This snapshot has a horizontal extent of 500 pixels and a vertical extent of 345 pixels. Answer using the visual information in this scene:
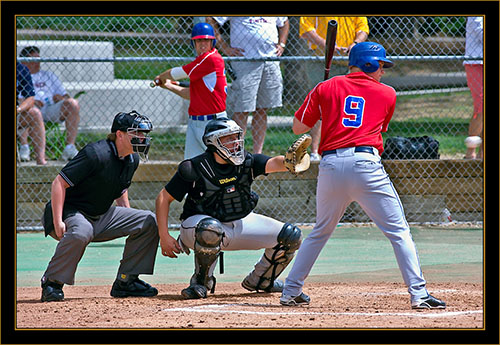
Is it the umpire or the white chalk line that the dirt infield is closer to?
the white chalk line

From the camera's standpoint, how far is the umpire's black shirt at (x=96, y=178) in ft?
20.3

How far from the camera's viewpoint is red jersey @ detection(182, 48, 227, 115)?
335 inches

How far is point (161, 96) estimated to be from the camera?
13203 millimetres

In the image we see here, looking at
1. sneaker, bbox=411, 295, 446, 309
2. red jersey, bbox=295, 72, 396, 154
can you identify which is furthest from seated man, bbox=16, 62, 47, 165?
sneaker, bbox=411, 295, 446, 309

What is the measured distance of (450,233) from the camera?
9375 millimetres

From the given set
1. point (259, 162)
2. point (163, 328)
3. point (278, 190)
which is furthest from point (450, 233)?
point (163, 328)

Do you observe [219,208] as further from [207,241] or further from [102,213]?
[102,213]

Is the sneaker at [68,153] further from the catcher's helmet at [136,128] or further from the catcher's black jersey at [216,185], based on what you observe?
the catcher's black jersey at [216,185]

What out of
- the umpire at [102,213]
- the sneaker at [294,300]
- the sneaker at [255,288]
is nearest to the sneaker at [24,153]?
the umpire at [102,213]

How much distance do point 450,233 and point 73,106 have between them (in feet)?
16.0

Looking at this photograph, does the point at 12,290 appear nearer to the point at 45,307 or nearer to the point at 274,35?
the point at 45,307

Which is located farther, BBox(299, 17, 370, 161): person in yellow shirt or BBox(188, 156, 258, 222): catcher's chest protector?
BBox(299, 17, 370, 161): person in yellow shirt

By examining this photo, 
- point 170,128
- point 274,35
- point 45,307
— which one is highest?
point 274,35

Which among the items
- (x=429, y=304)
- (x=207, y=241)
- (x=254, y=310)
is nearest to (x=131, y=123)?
(x=207, y=241)
